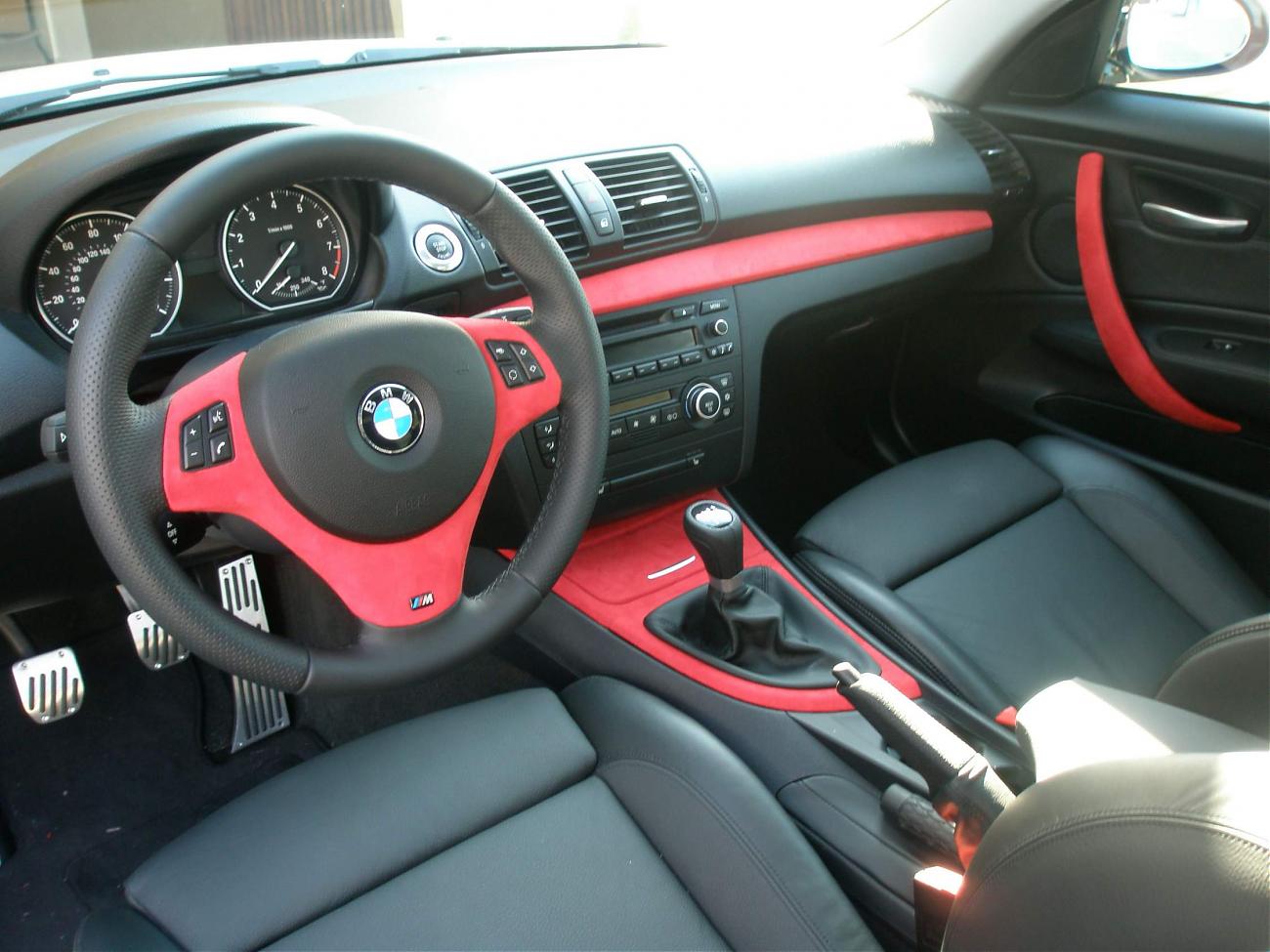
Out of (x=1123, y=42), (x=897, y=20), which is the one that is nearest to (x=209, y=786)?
(x=897, y=20)

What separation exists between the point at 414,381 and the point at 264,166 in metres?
0.23

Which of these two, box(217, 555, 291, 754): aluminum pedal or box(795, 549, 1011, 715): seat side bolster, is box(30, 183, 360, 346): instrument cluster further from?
box(795, 549, 1011, 715): seat side bolster

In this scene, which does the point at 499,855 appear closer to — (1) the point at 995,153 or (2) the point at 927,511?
(2) the point at 927,511

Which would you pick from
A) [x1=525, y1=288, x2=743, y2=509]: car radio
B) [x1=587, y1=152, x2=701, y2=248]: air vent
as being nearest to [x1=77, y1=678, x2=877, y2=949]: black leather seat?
[x1=525, y1=288, x2=743, y2=509]: car radio

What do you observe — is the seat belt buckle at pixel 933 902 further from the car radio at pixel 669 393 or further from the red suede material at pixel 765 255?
the red suede material at pixel 765 255

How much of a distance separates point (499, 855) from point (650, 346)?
0.79m

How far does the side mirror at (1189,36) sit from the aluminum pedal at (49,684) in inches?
84.7

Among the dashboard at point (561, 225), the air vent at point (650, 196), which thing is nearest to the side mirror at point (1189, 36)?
the dashboard at point (561, 225)

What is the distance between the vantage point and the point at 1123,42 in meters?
2.00

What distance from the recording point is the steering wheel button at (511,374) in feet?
3.60

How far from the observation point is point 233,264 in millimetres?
1201

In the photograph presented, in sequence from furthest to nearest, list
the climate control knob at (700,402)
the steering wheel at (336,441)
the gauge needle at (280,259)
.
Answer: the climate control knob at (700,402)
the gauge needle at (280,259)
the steering wheel at (336,441)

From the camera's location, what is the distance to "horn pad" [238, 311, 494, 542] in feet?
3.13

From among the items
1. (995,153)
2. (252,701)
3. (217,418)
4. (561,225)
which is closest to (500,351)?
(217,418)
